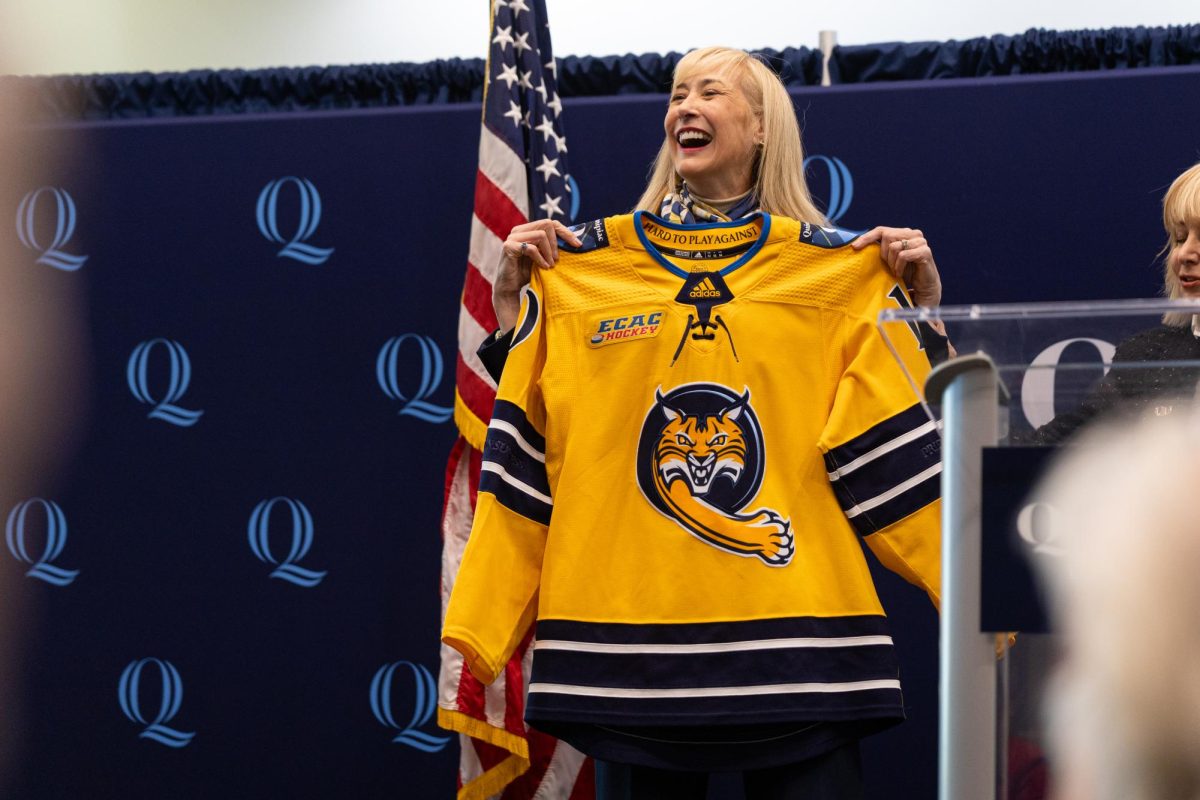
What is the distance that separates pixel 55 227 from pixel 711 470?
227 cm

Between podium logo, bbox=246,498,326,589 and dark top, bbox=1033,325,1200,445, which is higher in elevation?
dark top, bbox=1033,325,1200,445

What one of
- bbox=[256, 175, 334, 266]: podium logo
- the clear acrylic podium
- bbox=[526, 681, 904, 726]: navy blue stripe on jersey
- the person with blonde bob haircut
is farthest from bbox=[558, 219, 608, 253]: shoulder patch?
bbox=[256, 175, 334, 266]: podium logo

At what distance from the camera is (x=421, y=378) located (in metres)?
3.37

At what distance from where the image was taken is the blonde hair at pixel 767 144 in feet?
7.47

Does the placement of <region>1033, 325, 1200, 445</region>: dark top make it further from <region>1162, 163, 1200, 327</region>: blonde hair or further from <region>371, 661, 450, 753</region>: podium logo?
<region>371, 661, 450, 753</region>: podium logo

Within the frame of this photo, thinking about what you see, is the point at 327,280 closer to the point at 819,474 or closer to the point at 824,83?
the point at 824,83

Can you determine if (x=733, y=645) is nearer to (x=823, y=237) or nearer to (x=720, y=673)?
(x=720, y=673)

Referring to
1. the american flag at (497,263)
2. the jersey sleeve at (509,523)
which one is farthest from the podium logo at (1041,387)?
the american flag at (497,263)

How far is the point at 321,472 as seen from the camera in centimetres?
340

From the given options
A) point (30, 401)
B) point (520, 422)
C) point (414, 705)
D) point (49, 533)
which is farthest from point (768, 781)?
point (30, 401)

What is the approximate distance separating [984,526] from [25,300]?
9.99ft

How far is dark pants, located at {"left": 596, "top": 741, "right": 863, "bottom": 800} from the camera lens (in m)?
A: 1.90

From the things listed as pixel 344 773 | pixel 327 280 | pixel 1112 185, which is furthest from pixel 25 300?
pixel 1112 185

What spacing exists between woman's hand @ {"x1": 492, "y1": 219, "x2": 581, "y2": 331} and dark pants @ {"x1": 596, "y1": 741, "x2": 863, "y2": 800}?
2.45ft
